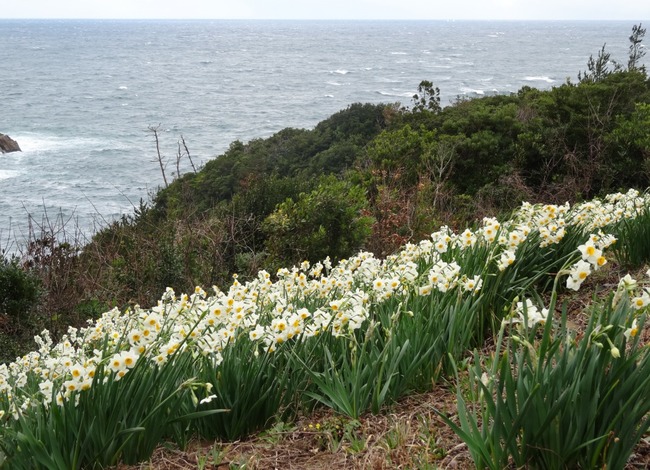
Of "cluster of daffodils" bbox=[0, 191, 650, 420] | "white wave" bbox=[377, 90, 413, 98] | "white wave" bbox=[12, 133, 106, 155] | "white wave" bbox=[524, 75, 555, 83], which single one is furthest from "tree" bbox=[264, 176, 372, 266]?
"white wave" bbox=[524, 75, 555, 83]

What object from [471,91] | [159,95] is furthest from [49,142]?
[471,91]

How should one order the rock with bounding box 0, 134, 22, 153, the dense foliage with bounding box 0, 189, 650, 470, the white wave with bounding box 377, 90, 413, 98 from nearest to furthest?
1. the dense foliage with bounding box 0, 189, 650, 470
2. the rock with bounding box 0, 134, 22, 153
3. the white wave with bounding box 377, 90, 413, 98

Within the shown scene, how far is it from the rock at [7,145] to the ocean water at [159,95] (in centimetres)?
85

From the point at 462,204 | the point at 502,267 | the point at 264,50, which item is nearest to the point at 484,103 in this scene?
the point at 462,204

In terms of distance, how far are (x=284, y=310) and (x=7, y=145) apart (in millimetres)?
37966

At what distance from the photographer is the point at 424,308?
3.41 m

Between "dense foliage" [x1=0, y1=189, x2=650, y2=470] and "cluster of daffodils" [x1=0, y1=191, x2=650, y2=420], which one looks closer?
"dense foliage" [x1=0, y1=189, x2=650, y2=470]

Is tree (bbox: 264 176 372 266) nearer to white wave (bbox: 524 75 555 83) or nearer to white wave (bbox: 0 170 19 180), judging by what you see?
white wave (bbox: 0 170 19 180)

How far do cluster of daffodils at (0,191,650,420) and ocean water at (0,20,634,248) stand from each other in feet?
27.3

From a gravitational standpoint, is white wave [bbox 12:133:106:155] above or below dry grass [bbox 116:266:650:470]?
below

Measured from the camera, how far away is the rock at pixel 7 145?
36266 millimetres

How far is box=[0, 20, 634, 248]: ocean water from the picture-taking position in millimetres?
29734

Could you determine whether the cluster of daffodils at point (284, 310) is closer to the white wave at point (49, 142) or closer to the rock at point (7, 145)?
the rock at point (7, 145)

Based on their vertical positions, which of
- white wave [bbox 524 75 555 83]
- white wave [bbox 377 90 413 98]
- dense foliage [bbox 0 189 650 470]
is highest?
white wave [bbox 524 75 555 83]
